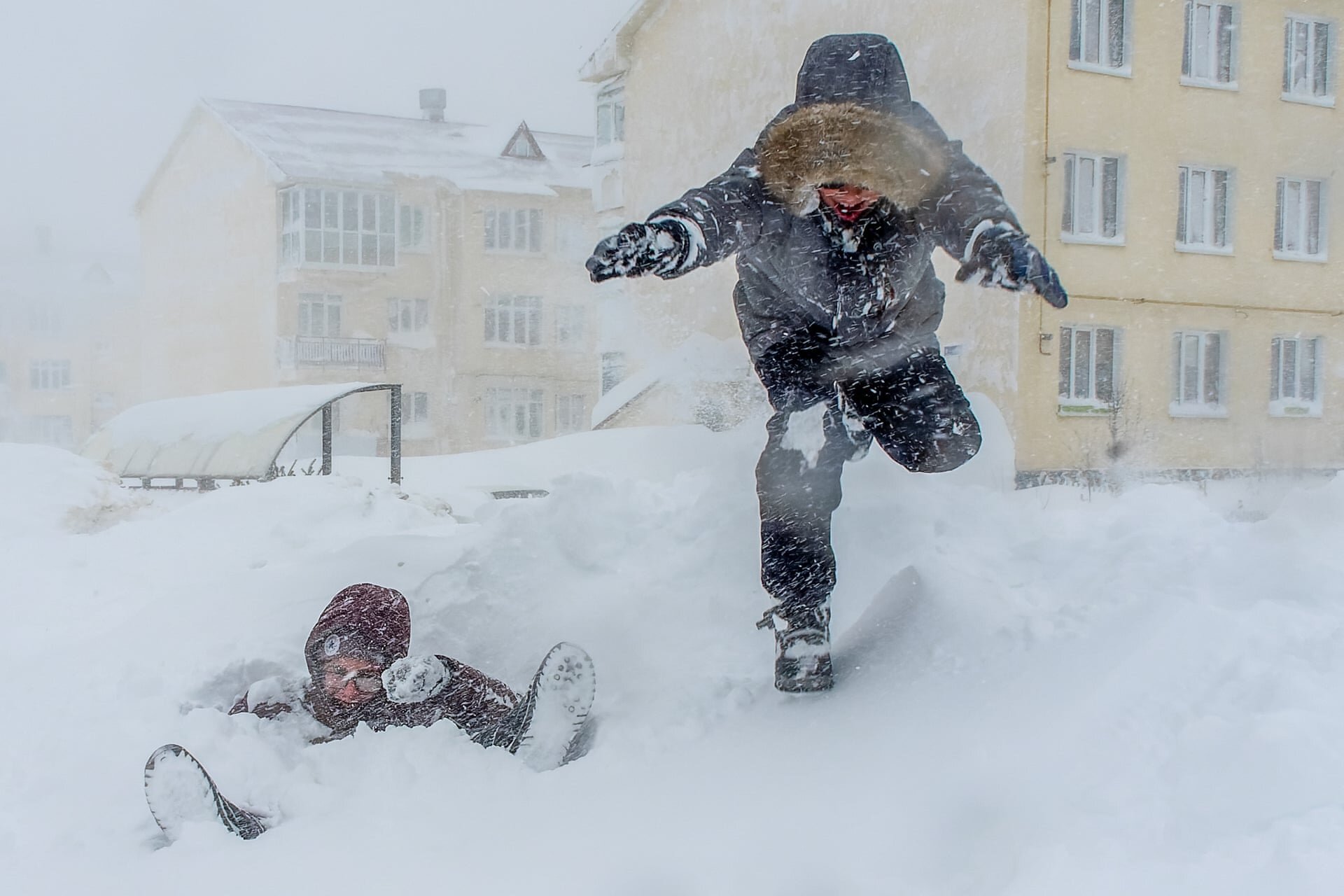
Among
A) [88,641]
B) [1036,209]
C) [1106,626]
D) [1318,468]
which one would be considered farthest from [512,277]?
[1106,626]

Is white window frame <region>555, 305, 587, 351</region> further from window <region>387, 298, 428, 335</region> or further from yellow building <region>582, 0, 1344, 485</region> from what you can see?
yellow building <region>582, 0, 1344, 485</region>

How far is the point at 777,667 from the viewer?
214 cm

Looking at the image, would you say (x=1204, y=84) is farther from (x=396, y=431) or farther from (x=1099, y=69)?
(x=396, y=431)

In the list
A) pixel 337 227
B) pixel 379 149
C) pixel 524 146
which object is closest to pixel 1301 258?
pixel 379 149

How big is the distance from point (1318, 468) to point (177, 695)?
746 cm

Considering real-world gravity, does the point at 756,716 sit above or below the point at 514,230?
below

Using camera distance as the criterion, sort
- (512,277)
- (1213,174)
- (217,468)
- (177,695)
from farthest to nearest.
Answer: (512,277)
(1213,174)
(217,468)
(177,695)

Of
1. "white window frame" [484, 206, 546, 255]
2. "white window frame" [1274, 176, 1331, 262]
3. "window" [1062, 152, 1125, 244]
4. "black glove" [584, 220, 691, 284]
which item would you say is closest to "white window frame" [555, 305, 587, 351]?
"white window frame" [484, 206, 546, 255]

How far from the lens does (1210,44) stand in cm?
786

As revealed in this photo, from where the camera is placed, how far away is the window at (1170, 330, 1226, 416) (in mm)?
7562

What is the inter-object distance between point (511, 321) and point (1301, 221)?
11399 mm

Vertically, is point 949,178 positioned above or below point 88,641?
above

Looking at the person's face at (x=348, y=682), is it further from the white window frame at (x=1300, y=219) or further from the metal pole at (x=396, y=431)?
the white window frame at (x=1300, y=219)

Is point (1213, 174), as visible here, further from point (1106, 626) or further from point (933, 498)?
point (1106, 626)
